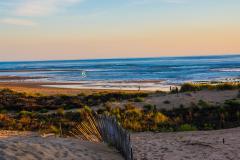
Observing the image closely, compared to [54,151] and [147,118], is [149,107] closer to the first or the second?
[147,118]

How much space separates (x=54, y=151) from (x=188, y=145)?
472 centimetres

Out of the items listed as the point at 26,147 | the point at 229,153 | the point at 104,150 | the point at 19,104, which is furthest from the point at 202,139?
the point at 19,104

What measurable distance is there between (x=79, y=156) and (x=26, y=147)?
113 cm

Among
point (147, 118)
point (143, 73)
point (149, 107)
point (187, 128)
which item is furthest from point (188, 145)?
point (143, 73)

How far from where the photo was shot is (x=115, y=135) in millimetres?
10305

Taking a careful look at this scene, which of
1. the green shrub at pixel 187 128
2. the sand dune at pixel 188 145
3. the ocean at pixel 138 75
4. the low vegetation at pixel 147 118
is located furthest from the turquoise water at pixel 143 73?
the sand dune at pixel 188 145

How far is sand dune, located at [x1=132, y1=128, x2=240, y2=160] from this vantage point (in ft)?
38.2

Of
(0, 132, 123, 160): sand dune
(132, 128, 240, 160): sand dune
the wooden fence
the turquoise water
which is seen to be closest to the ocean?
the turquoise water

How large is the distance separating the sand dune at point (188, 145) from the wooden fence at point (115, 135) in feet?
3.32

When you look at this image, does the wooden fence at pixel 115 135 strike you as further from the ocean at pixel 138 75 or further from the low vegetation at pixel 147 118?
the ocean at pixel 138 75

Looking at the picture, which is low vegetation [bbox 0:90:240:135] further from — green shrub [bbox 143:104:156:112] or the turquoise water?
the turquoise water

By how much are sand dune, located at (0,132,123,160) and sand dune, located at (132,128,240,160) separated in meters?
1.36

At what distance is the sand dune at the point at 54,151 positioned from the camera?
8898 mm

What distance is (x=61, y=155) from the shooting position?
9516 millimetres
